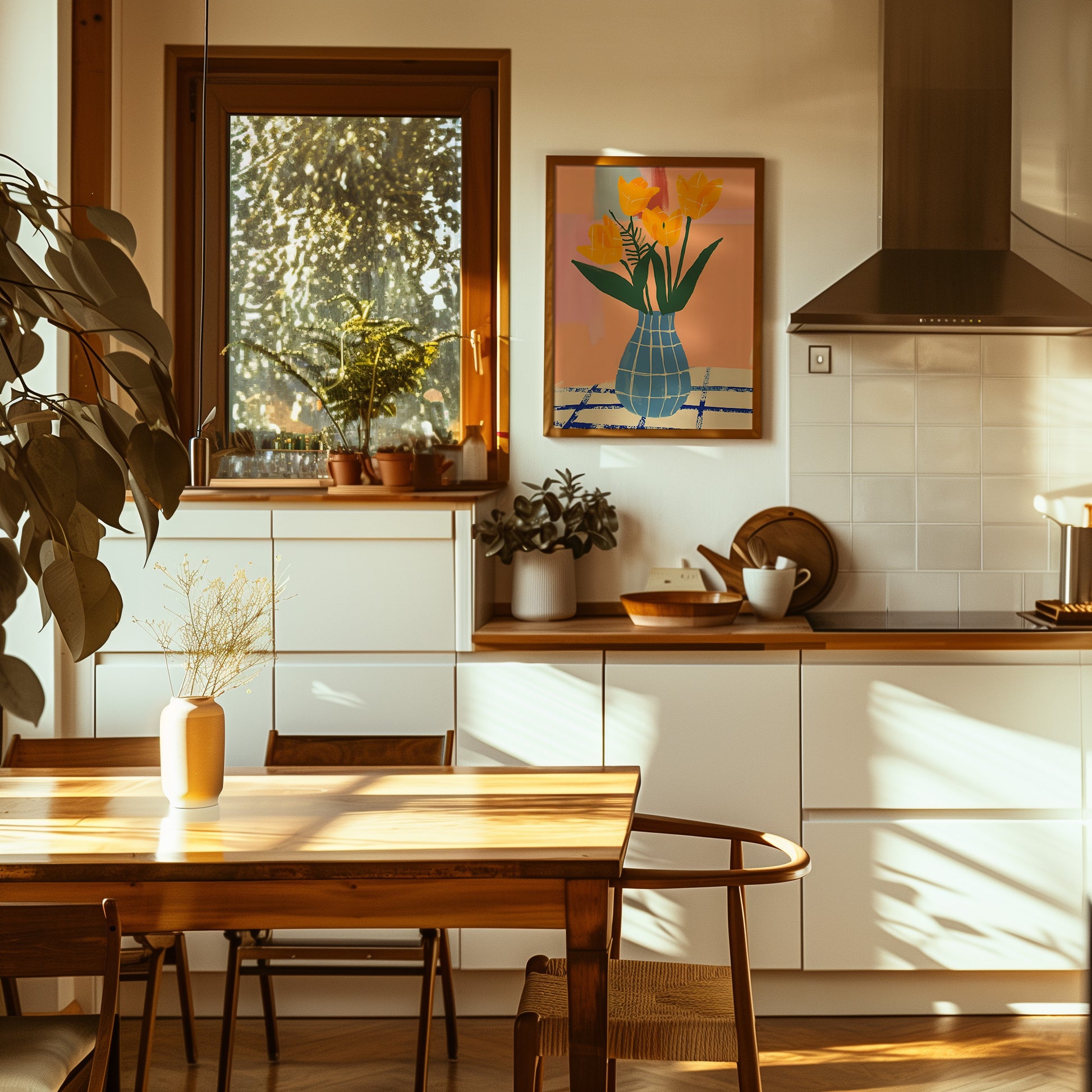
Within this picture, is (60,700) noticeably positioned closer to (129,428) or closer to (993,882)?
(993,882)

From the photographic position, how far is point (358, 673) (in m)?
3.16

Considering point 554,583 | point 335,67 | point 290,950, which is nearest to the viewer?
point 290,950

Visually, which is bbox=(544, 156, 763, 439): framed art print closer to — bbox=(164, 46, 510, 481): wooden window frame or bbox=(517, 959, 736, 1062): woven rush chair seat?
bbox=(164, 46, 510, 481): wooden window frame

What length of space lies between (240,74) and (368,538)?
165cm

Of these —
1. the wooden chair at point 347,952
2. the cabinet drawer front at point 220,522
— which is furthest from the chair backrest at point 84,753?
the cabinet drawer front at point 220,522

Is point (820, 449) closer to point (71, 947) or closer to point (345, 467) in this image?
point (345, 467)

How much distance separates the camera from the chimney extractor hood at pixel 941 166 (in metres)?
3.38

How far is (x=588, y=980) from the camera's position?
1741mm

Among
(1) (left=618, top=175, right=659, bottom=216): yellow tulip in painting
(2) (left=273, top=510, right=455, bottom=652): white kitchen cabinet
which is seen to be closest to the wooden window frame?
(1) (left=618, top=175, right=659, bottom=216): yellow tulip in painting

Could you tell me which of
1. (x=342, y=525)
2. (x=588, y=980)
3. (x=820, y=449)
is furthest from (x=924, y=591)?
(x=588, y=980)

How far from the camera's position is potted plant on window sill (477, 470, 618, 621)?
3.42 meters

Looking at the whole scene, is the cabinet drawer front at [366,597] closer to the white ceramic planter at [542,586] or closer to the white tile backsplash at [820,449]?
the white ceramic planter at [542,586]

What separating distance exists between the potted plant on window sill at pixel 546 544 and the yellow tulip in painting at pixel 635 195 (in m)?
0.86

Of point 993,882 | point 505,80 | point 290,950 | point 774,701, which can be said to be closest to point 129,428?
point 290,950
